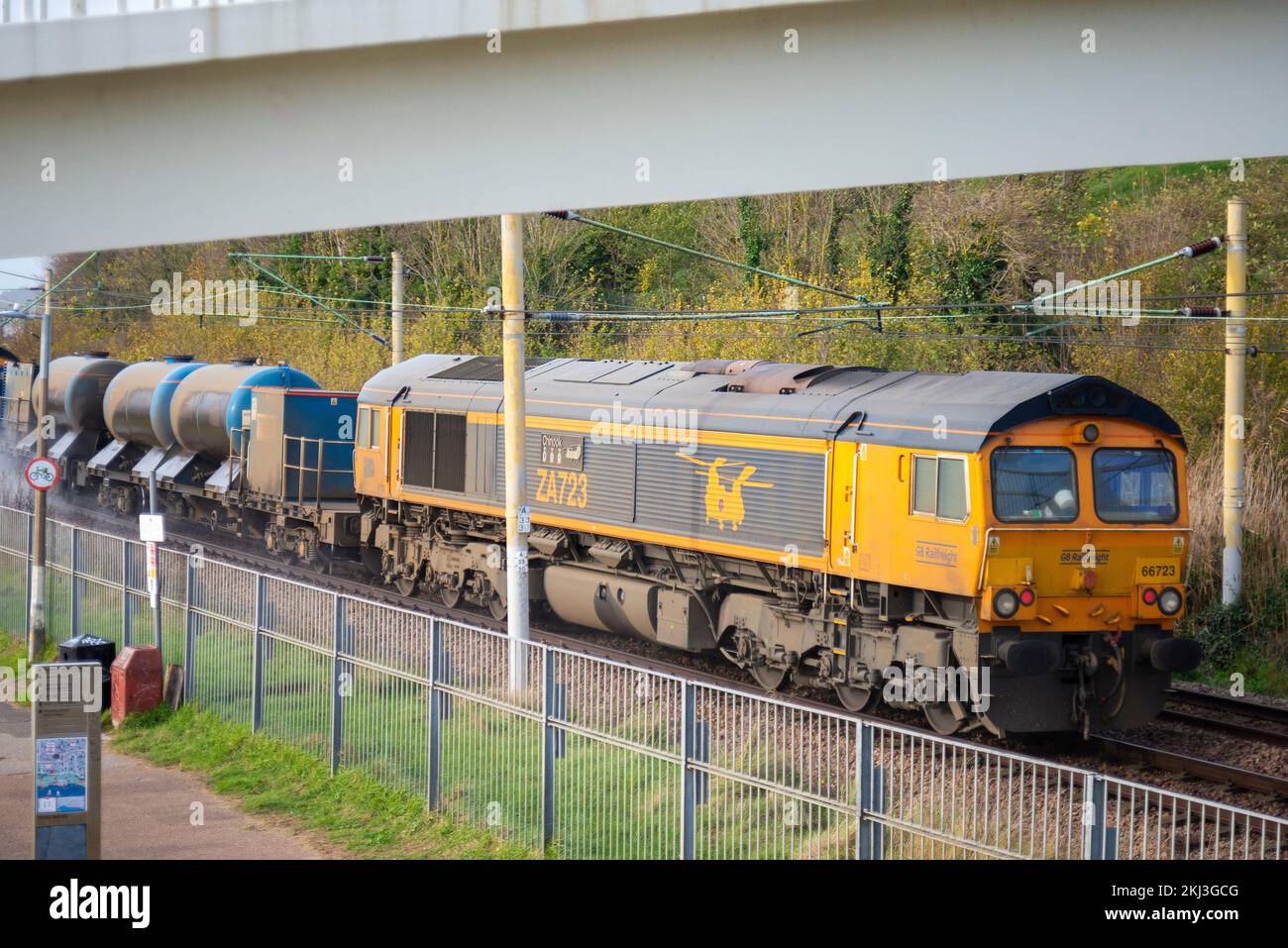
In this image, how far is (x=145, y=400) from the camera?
100 feet

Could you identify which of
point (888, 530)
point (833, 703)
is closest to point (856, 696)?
point (833, 703)

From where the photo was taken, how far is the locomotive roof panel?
42.5ft

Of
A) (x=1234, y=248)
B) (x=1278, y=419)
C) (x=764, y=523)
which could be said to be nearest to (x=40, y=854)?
(x=764, y=523)

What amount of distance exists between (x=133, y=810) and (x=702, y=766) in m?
5.92

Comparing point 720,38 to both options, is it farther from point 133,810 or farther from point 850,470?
point 133,810

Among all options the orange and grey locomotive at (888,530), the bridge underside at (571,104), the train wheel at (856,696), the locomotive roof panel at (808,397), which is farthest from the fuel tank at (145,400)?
the bridge underside at (571,104)

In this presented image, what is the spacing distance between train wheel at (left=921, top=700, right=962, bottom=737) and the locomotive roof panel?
2563 millimetres

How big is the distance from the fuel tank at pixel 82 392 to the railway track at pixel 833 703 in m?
8.44

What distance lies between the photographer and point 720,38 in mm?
7492

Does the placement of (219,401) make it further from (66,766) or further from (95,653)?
(66,766)

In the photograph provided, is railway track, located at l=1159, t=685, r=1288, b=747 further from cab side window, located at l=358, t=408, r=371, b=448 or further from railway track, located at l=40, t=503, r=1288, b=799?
cab side window, located at l=358, t=408, r=371, b=448

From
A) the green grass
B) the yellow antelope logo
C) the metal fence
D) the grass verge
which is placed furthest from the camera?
the green grass

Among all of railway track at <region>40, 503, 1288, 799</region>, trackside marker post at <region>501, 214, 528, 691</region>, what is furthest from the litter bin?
trackside marker post at <region>501, 214, 528, 691</region>
